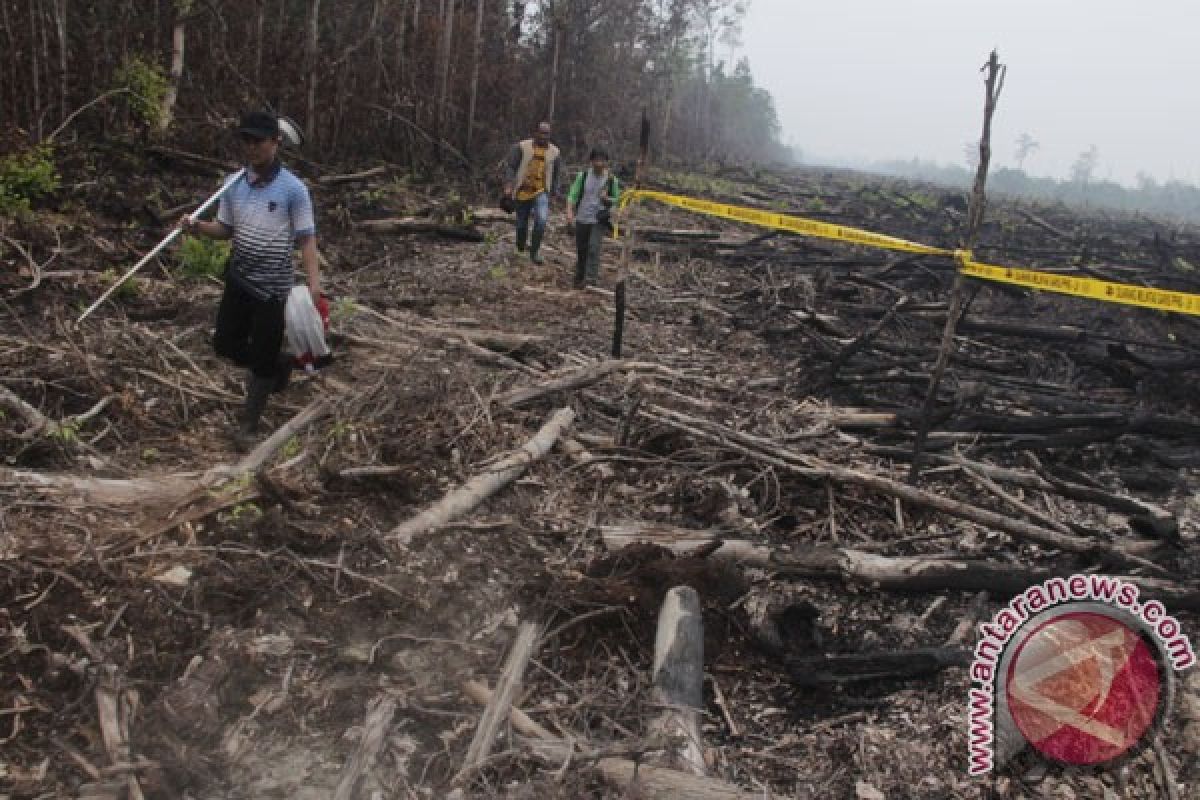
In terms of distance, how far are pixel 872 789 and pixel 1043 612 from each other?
124 centimetres

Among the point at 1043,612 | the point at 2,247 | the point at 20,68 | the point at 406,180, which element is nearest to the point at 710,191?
the point at 406,180

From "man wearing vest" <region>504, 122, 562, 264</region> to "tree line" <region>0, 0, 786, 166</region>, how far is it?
1.64 meters

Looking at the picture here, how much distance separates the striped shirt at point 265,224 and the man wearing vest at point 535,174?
599cm

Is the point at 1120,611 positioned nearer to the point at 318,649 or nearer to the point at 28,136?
the point at 318,649

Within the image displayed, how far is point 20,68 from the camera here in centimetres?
971

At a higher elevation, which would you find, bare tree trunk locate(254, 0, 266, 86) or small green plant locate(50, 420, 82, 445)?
bare tree trunk locate(254, 0, 266, 86)

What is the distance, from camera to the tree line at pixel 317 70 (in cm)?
1013

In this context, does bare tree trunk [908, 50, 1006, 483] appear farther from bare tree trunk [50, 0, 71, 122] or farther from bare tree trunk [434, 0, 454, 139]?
bare tree trunk [434, 0, 454, 139]

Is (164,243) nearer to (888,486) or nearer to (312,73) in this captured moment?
(888,486)

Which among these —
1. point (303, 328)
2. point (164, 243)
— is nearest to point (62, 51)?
point (164, 243)

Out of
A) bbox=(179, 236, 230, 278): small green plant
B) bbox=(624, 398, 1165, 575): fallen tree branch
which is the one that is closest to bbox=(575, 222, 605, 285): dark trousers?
bbox=(179, 236, 230, 278): small green plant

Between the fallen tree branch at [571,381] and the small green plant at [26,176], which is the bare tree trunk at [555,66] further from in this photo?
the fallen tree branch at [571,381]

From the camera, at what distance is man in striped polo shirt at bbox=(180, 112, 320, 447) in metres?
4.78

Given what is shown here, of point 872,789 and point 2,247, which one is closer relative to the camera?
point 872,789
